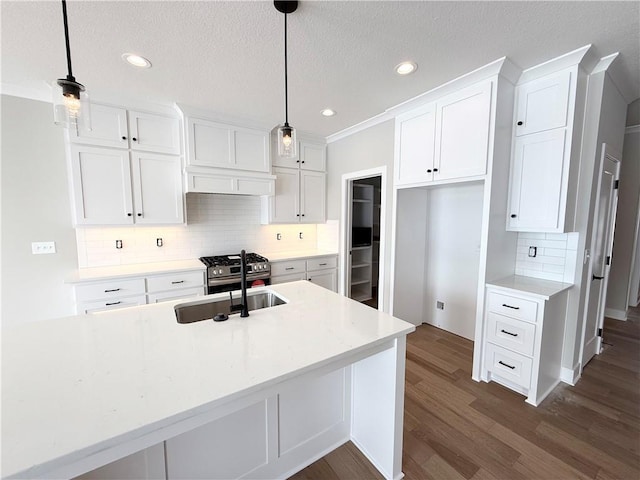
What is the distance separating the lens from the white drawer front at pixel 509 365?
209 centimetres

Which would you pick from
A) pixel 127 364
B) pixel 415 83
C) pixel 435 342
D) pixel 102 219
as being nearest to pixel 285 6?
pixel 415 83

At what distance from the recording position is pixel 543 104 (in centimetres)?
211

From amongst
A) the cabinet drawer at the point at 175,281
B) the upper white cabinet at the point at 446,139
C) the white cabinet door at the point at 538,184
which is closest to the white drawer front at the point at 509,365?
the white cabinet door at the point at 538,184

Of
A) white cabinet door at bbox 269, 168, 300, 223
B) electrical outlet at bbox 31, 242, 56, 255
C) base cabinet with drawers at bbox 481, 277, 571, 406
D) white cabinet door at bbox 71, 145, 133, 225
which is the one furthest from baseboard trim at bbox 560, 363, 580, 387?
electrical outlet at bbox 31, 242, 56, 255

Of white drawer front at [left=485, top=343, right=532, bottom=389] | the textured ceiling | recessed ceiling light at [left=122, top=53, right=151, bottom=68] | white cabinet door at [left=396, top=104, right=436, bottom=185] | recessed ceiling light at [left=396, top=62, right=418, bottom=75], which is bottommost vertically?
white drawer front at [left=485, top=343, right=532, bottom=389]

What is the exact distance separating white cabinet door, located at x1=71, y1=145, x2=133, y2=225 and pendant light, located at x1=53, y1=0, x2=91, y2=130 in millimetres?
1629

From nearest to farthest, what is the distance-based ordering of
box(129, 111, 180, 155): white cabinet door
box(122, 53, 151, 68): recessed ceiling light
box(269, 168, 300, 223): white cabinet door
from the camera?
box(122, 53, 151, 68): recessed ceiling light → box(129, 111, 180, 155): white cabinet door → box(269, 168, 300, 223): white cabinet door

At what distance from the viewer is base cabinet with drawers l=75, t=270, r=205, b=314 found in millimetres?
2422

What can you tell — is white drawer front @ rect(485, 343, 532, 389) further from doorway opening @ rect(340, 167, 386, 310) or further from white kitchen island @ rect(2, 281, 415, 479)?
doorway opening @ rect(340, 167, 386, 310)

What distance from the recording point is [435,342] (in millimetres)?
3045

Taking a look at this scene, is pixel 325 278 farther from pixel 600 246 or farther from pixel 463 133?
pixel 600 246

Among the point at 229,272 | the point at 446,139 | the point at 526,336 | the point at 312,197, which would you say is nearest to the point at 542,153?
the point at 446,139

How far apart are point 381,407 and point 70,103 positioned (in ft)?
6.73

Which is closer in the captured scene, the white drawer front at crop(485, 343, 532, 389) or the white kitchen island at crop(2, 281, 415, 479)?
the white kitchen island at crop(2, 281, 415, 479)
